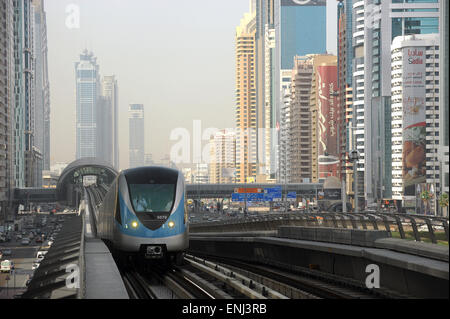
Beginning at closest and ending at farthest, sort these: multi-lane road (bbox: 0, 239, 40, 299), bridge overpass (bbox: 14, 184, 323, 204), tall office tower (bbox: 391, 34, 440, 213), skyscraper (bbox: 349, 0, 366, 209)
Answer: multi-lane road (bbox: 0, 239, 40, 299) → tall office tower (bbox: 391, 34, 440, 213) → bridge overpass (bbox: 14, 184, 323, 204) → skyscraper (bbox: 349, 0, 366, 209)

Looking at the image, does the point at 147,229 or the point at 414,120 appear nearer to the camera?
the point at 147,229

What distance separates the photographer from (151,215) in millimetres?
23469

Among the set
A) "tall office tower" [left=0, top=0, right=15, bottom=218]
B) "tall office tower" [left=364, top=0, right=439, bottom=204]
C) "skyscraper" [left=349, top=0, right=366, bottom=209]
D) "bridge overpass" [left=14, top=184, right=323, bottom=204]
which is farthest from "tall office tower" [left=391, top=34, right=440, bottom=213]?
"tall office tower" [left=0, top=0, right=15, bottom=218]

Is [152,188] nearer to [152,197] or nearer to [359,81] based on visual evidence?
[152,197]

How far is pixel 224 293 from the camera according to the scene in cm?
1766

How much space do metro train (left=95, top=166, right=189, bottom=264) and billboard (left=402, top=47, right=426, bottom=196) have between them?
124 metres

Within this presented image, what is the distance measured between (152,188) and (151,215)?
1055mm

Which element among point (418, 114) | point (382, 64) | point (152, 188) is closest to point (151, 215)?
point (152, 188)

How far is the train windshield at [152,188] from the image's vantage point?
77.5ft

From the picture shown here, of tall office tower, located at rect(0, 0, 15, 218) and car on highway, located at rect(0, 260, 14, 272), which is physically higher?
tall office tower, located at rect(0, 0, 15, 218)

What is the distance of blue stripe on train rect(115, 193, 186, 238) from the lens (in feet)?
76.6

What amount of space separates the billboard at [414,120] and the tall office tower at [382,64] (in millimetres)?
10529

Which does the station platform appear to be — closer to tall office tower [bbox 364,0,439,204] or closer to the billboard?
the billboard

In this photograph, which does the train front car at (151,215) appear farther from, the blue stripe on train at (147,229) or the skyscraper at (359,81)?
the skyscraper at (359,81)
